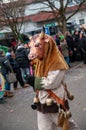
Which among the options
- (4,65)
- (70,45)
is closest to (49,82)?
(4,65)

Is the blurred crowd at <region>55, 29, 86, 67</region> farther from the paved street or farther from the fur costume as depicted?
the fur costume

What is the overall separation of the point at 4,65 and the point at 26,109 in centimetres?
271

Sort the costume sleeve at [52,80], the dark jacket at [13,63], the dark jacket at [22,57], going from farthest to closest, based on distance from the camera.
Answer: the dark jacket at [22,57] → the dark jacket at [13,63] → the costume sleeve at [52,80]

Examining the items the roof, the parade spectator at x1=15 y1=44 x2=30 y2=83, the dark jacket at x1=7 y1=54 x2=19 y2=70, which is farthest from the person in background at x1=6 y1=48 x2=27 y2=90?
the roof

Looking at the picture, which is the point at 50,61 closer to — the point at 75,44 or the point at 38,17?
the point at 75,44

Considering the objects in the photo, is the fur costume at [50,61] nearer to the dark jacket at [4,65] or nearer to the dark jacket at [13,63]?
the dark jacket at [4,65]

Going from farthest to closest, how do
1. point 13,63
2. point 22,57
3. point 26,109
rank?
point 22,57 → point 13,63 → point 26,109

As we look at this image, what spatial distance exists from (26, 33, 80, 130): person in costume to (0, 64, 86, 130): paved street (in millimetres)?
1429

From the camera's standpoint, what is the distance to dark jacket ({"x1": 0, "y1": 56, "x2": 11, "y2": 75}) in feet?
34.7

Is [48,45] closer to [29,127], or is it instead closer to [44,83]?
[44,83]

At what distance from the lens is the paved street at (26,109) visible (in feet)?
22.6

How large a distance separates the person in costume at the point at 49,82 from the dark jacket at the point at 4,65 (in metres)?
5.89

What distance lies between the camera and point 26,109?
325 inches

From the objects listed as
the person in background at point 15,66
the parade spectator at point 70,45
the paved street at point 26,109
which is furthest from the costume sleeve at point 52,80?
the parade spectator at point 70,45
